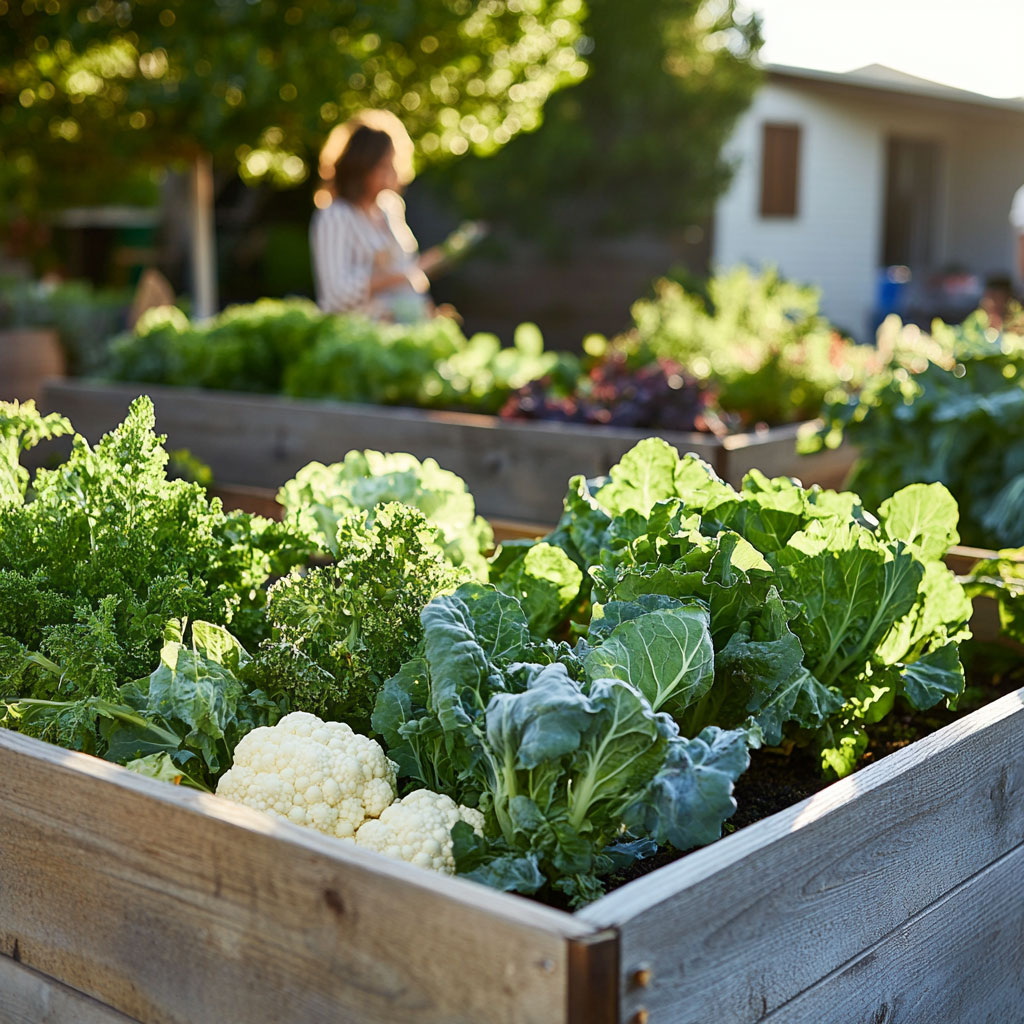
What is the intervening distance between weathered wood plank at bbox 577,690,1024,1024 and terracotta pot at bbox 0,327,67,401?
21.2ft

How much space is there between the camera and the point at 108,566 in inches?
74.3

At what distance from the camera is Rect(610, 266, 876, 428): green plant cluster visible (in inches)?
179

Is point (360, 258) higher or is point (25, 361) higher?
point (360, 258)

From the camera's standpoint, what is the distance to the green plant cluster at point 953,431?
3016mm

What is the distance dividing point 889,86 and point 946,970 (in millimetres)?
18378

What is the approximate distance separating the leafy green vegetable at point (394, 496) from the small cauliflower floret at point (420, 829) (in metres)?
0.87

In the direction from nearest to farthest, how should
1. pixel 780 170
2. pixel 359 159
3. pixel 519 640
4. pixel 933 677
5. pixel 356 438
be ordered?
1. pixel 519 640
2. pixel 933 677
3. pixel 356 438
4. pixel 359 159
5. pixel 780 170

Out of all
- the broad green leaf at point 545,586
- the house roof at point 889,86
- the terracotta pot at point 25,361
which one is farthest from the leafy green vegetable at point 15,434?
the house roof at point 889,86

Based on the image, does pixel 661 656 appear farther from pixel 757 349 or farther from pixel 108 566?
pixel 757 349

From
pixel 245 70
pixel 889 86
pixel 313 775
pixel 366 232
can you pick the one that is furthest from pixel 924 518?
pixel 889 86

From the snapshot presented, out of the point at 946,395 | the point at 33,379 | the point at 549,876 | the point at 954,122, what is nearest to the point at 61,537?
the point at 549,876

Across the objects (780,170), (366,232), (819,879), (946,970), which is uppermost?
(780,170)

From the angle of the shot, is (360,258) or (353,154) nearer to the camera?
(353,154)

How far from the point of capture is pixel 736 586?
1747 mm
